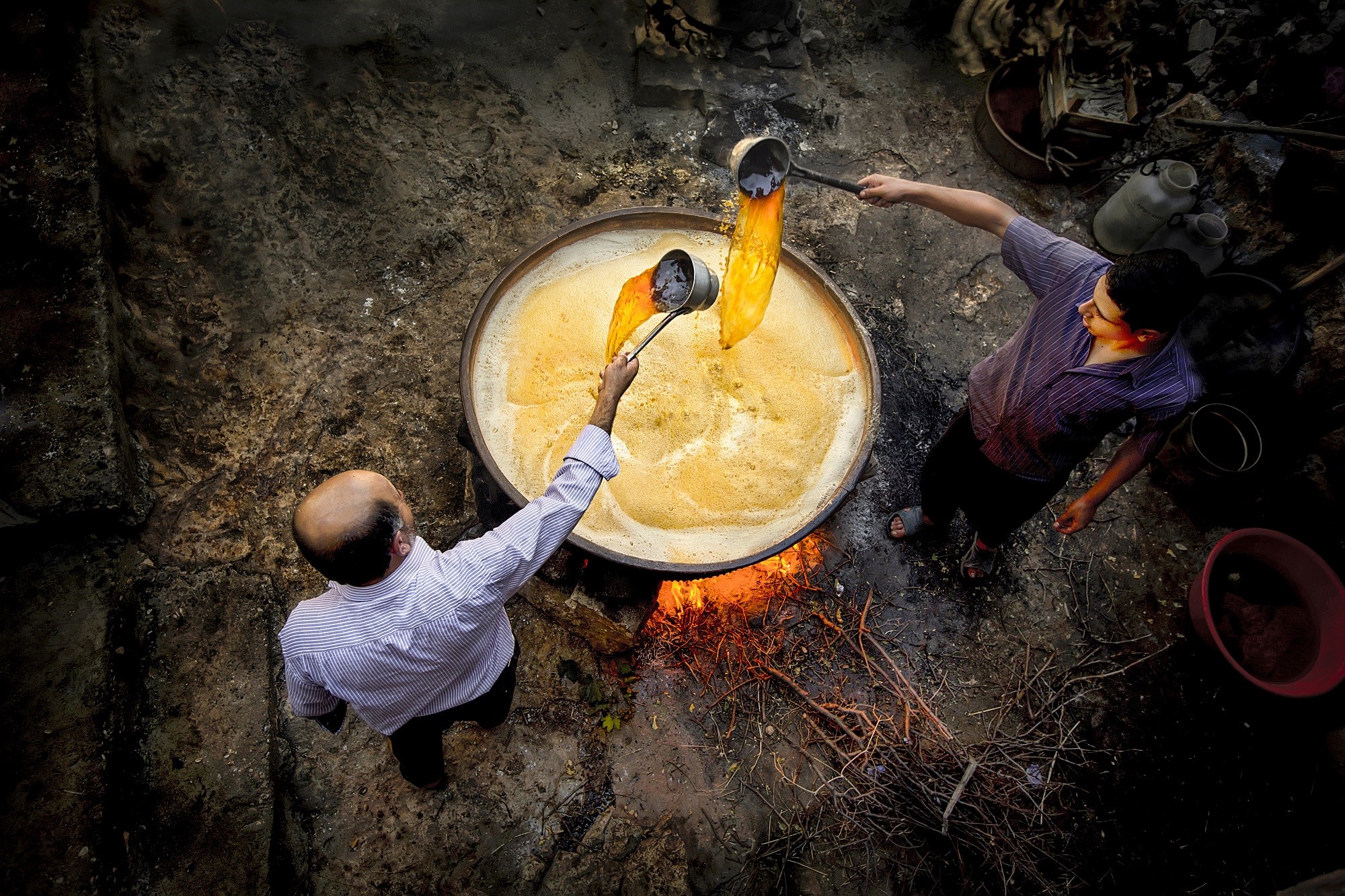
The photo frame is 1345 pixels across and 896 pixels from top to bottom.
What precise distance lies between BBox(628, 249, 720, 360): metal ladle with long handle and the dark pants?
1.37 meters

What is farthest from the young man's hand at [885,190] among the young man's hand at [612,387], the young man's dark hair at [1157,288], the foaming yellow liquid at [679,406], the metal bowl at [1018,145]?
the metal bowl at [1018,145]

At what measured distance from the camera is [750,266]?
2.79m

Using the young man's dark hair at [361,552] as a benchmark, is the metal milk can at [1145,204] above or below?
above

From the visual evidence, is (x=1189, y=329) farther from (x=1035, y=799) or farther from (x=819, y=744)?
(x=819, y=744)

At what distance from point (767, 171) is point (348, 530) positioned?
2.14 m

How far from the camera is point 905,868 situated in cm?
287

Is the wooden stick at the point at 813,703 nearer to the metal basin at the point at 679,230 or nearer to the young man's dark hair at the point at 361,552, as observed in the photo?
the metal basin at the point at 679,230

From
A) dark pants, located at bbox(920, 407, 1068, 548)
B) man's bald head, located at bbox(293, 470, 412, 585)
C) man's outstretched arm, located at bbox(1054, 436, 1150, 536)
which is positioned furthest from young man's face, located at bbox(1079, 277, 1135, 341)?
man's bald head, located at bbox(293, 470, 412, 585)

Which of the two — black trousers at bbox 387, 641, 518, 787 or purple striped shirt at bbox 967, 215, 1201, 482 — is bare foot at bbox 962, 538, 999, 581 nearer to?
purple striped shirt at bbox 967, 215, 1201, 482

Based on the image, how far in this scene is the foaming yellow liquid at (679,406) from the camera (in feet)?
8.57

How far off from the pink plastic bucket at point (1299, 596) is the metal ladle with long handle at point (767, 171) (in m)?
2.71

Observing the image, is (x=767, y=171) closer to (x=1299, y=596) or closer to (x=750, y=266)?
(x=750, y=266)

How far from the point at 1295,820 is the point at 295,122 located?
6.60 m

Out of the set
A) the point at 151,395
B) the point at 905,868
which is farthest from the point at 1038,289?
the point at 151,395
